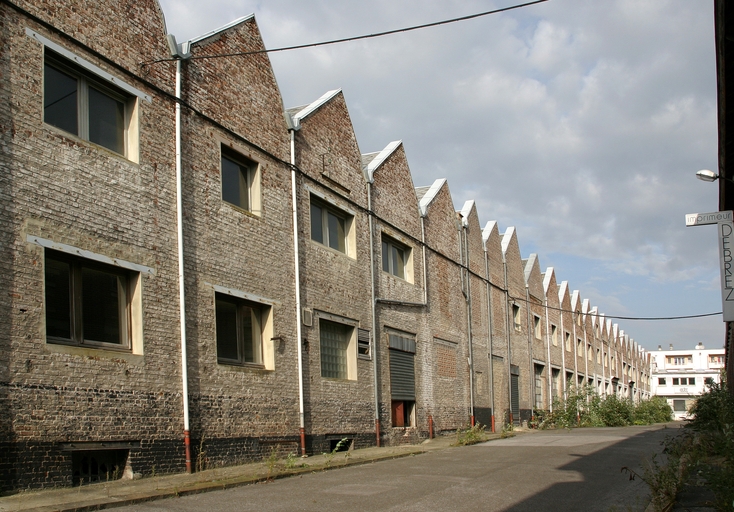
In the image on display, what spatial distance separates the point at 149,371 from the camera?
10.9 m

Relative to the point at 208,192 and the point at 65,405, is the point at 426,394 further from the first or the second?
the point at 65,405

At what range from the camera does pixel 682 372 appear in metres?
101

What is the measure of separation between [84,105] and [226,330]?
4.68 m

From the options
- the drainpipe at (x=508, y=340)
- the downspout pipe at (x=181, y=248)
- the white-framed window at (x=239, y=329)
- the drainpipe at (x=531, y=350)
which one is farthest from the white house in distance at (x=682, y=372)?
the downspout pipe at (x=181, y=248)

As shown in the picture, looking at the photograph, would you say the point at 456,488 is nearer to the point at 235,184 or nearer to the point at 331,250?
the point at 235,184

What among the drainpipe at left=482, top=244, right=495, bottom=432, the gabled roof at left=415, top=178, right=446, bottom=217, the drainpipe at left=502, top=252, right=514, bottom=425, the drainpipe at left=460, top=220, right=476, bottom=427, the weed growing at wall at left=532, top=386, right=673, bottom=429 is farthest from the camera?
the weed growing at wall at left=532, top=386, right=673, bottom=429

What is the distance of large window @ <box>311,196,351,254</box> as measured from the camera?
54.3 feet

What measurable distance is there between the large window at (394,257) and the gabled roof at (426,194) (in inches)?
63.1

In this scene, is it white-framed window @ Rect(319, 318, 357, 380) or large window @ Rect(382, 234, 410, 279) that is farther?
large window @ Rect(382, 234, 410, 279)

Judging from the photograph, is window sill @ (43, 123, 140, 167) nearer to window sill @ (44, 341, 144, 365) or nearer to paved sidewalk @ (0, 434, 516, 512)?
window sill @ (44, 341, 144, 365)

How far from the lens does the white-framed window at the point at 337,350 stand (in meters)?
16.3

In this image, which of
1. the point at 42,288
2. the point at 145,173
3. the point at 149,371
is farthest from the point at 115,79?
the point at 149,371

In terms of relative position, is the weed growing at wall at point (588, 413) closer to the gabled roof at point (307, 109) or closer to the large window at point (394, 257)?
the large window at point (394, 257)

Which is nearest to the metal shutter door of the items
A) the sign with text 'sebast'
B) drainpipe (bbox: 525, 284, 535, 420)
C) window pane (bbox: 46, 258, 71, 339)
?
the sign with text 'sebast'
